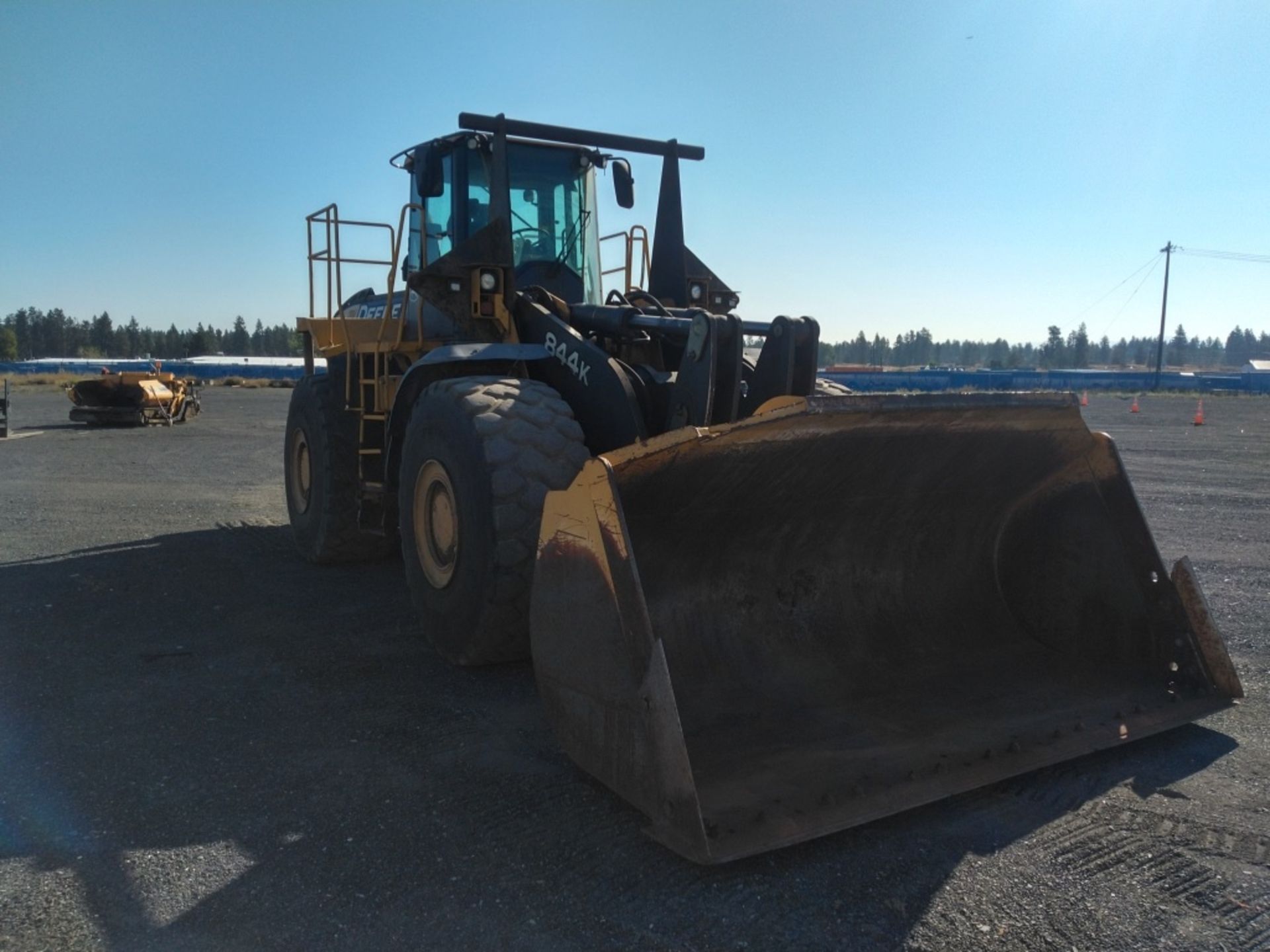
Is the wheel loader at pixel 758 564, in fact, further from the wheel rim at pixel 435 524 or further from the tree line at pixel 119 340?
the tree line at pixel 119 340

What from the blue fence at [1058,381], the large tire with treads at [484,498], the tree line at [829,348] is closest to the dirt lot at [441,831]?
the large tire with treads at [484,498]

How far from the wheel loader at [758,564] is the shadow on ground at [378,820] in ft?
0.51

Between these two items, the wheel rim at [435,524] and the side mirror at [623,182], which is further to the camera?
the side mirror at [623,182]

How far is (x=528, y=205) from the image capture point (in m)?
6.50

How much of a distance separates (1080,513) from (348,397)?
509cm

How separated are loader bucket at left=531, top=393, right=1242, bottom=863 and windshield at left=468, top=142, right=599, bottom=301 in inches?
113

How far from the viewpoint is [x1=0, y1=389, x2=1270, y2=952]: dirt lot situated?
2795 millimetres

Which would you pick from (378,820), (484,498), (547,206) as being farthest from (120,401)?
(378,820)

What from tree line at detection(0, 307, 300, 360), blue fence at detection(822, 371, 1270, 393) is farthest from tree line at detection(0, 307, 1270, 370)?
blue fence at detection(822, 371, 1270, 393)

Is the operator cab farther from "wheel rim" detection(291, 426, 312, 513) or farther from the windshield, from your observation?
"wheel rim" detection(291, 426, 312, 513)

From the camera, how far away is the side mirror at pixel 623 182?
678cm

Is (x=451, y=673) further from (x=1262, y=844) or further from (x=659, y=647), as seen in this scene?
(x=1262, y=844)

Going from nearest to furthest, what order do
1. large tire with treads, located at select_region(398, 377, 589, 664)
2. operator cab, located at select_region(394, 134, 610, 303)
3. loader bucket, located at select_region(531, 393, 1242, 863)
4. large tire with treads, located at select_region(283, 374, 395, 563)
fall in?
loader bucket, located at select_region(531, 393, 1242, 863) < large tire with treads, located at select_region(398, 377, 589, 664) < operator cab, located at select_region(394, 134, 610, 303) < large tire with treads, located at select_region(283, 374, 395, 563)

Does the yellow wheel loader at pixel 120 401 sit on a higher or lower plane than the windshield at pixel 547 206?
lower
